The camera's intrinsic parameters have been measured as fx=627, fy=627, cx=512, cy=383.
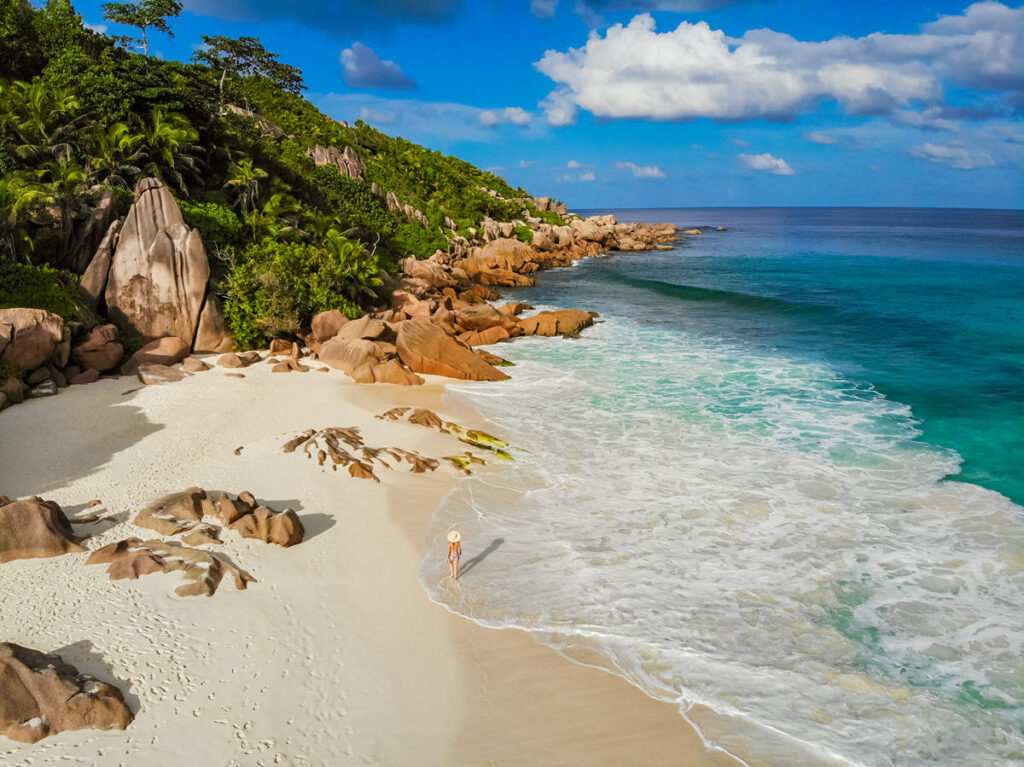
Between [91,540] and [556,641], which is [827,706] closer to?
[556,641]

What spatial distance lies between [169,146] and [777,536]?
32586 mm

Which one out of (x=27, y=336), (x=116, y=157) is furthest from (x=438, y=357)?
(x=116, y=157)

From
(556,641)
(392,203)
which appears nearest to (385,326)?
(556,641)

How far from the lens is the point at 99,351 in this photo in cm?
2306

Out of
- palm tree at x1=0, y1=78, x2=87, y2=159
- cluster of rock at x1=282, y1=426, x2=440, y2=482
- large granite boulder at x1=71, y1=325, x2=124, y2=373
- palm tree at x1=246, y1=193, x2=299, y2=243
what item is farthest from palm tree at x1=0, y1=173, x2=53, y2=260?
cluster of rock at x1=282, y1=426, x2=440, y2=482

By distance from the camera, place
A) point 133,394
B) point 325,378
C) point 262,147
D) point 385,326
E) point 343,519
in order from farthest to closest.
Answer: point 262,147
point 385,326
point 325,378
point 133,394
point 343,519

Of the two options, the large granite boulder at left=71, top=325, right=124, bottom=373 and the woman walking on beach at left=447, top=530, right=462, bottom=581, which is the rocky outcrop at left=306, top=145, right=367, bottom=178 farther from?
the woman walking on beach at left=447, top=530, right=462, bottom=581

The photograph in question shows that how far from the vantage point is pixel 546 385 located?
85.2 ft

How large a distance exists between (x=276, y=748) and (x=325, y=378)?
57.8 feet

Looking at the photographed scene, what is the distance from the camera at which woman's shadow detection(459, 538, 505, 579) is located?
518 inches

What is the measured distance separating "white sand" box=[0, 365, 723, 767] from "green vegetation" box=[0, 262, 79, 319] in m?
8.76

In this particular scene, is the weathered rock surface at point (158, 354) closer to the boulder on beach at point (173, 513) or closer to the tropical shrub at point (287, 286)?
the tropical shrub at point (287, 286)

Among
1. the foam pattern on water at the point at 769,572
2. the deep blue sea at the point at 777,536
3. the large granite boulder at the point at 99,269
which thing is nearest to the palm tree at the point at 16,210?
the large granite boulder at the point at 99,269

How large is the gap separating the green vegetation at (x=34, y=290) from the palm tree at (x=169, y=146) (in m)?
8.54
